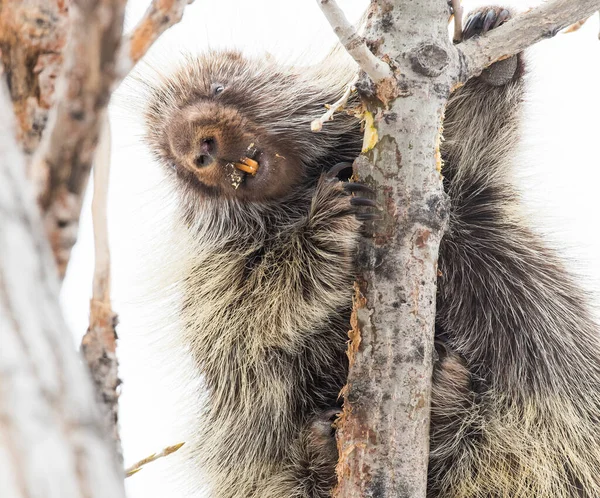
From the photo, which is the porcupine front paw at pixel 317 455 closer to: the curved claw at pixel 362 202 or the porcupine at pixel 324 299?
the porcupine at pixel 324 299

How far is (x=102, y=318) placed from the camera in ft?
3.10

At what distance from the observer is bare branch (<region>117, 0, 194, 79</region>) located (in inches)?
32.7

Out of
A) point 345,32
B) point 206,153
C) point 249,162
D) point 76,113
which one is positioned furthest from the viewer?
point 249,162

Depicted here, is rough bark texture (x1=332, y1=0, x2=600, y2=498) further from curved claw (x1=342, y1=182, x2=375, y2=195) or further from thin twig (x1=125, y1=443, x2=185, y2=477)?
thin twig (x1=125, y1=443, x2=185, y2=477)

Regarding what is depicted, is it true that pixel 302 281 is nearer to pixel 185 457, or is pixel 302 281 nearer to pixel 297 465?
pixel 297 465

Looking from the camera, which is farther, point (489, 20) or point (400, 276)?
point (489, 20)

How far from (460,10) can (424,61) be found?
0.27m

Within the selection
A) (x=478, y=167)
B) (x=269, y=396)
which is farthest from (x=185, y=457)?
(x=478, y=167)

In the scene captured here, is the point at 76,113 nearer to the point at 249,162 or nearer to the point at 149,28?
the point at 149,28

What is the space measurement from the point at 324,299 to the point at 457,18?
94cm

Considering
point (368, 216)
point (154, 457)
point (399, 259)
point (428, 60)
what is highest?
point (428, 60)

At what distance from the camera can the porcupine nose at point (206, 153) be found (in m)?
2.15

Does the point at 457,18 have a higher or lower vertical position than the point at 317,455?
higher

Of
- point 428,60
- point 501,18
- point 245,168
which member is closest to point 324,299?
point 245,168
